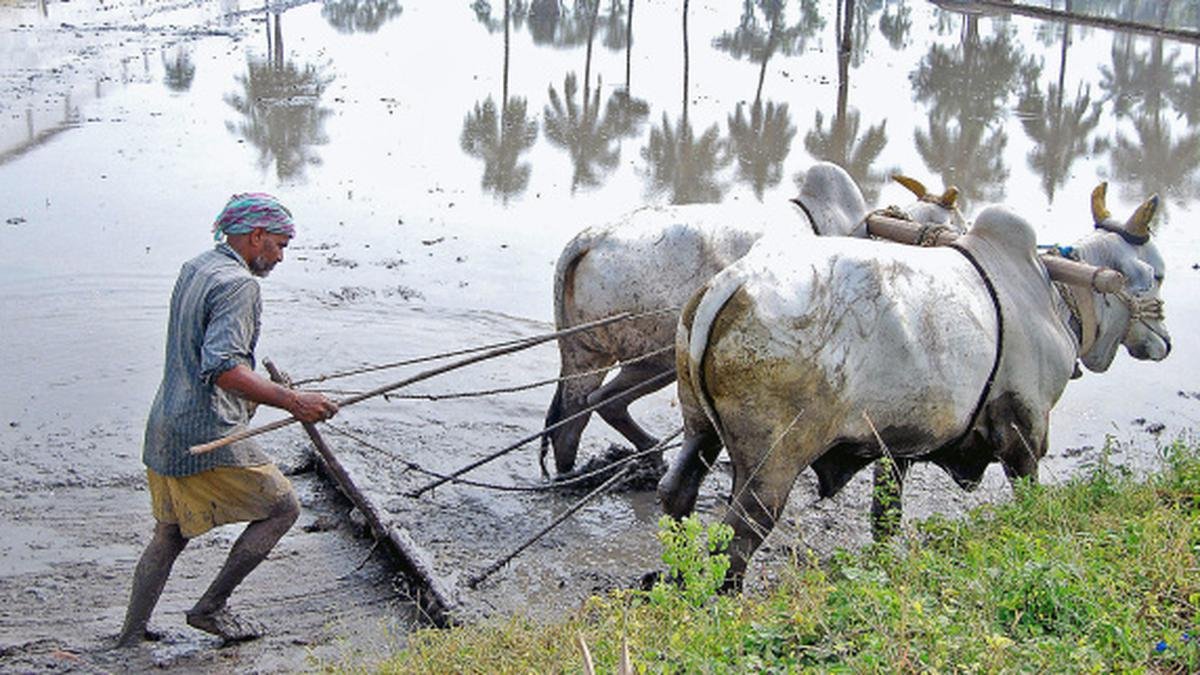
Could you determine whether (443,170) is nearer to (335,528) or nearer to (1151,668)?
(335,528)

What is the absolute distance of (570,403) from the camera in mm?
6664

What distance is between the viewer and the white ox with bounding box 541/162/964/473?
20.4 ft

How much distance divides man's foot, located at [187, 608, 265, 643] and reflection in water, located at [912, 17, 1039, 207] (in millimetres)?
10917

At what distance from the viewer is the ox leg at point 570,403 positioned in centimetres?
661

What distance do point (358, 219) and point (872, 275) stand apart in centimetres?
728

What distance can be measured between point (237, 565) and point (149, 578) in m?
0.30

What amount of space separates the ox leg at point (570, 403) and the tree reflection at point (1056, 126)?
905 centimetres

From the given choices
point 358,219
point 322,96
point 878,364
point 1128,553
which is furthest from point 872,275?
point 322,96

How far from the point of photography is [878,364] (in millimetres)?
4863

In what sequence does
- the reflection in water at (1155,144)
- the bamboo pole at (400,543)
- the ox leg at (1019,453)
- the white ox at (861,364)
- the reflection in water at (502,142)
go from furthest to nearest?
the reflection in water at (1155,144) < the reflection in water at (502,142) < the ox leg at (1019,453) < the bamboo pole at (400,543) < the white ox at (861,364)

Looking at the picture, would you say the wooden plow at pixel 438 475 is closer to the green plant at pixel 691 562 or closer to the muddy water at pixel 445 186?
the muddy water at pixel 445 186

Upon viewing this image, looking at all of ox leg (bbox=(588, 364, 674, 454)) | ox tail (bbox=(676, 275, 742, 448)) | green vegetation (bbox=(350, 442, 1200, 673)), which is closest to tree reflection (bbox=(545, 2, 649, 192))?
ox leg (bbox=(588, 364, 674, 454))

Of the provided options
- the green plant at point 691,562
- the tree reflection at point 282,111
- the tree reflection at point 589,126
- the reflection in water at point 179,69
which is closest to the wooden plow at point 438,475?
the green plant at point 691,562

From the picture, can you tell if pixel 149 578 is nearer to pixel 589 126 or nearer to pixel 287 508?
pixel 287 508
